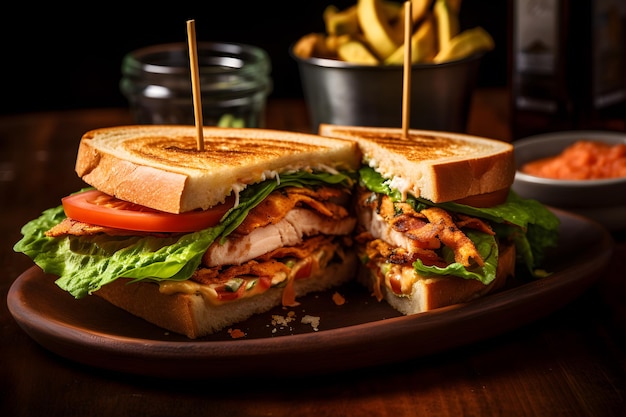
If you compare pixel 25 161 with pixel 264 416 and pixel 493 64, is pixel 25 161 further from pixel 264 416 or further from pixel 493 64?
pixel 493 64

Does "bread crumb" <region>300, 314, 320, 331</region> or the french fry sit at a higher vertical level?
the french fry

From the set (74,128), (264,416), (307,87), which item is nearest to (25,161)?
(74,128)

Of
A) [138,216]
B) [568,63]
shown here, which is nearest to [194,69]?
[138,216]

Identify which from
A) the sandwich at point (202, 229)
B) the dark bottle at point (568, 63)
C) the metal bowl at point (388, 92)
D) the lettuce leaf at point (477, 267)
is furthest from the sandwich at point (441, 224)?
the dark bottle at point (568, 63)

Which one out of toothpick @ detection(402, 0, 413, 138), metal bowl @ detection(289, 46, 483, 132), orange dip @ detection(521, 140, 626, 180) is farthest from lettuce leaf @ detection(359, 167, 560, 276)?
metal bowl @ detection(289, 46, 483, 132)

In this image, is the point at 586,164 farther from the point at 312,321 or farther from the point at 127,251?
the point at 127,251

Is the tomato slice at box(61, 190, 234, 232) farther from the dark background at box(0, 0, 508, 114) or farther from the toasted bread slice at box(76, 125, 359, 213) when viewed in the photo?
the dark background at box(0, 0, 508, 114)

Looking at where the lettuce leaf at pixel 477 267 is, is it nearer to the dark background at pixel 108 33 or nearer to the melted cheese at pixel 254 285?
the melted cheese at pixel 254 285
